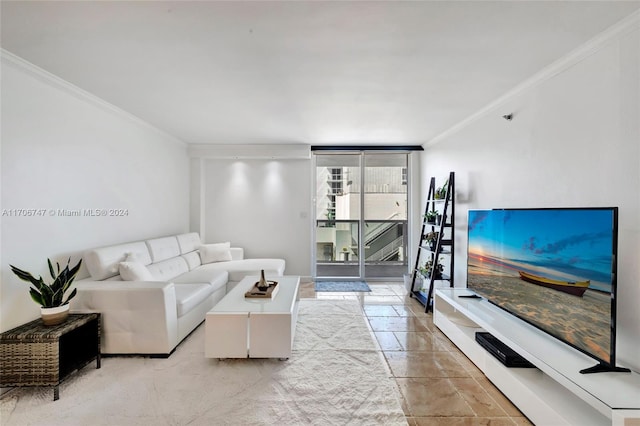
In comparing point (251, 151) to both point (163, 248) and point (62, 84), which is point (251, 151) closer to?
point (163, 248)

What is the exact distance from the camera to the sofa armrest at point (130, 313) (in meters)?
2.52

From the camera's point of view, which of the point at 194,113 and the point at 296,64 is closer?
the point at 296,64

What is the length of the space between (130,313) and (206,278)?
3.86 feet

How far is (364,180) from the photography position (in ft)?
18.3

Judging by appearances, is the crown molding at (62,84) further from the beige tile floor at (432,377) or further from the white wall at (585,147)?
the white wall at (585,147)

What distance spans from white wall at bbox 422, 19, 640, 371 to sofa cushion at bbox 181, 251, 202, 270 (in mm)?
4106

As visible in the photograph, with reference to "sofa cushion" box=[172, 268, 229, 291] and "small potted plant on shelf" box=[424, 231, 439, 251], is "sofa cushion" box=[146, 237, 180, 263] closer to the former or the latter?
"sofa cushion" box=[172, 268, 229, 291]

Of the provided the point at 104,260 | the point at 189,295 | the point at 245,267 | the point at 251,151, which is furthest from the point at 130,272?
the point at 251,151

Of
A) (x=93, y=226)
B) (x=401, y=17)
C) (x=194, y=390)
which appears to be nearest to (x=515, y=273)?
(x=401, y=17)

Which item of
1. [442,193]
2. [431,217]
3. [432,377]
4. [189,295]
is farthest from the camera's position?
[431,217]

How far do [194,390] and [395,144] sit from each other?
467 cm

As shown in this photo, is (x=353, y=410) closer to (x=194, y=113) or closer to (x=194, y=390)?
(x=194, y=390)

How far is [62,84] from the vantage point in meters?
2.62

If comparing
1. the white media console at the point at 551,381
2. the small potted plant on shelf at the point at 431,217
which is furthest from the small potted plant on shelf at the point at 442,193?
the white media console at the point at 551,381
